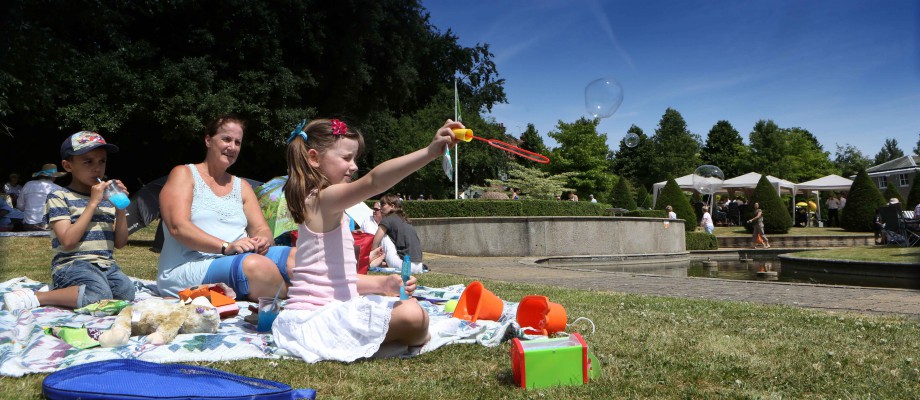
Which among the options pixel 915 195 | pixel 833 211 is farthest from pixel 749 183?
pixel 915 195

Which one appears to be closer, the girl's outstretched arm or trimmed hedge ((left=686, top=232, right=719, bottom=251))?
the girl's outstretched arm

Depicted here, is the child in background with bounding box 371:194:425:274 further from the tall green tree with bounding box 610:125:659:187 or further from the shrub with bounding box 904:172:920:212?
the tall green tree with bounding box 610:125:659:187

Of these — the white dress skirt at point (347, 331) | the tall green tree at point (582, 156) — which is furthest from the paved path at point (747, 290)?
the tall green tree at point (582, 156)

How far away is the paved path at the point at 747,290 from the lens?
6.31 m

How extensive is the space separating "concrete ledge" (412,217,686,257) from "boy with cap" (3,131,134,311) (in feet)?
37.9

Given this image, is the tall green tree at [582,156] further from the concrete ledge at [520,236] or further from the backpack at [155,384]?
the backpack at [155,384]

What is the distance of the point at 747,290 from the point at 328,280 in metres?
5.97

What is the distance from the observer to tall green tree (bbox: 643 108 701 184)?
218 feet

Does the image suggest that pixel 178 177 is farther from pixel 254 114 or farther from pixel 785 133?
pixel 785 133

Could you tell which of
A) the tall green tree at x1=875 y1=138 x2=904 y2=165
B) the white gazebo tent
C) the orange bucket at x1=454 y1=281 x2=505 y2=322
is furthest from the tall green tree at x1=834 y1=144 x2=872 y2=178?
the orange bucket at x1=454 y1=281 x2=505 y2=322

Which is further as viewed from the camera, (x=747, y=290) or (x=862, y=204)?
(x=862, y=204)

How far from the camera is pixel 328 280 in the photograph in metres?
3.39

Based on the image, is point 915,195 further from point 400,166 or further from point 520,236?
point 400,166

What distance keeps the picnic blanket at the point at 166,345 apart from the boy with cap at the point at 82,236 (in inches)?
12.1
